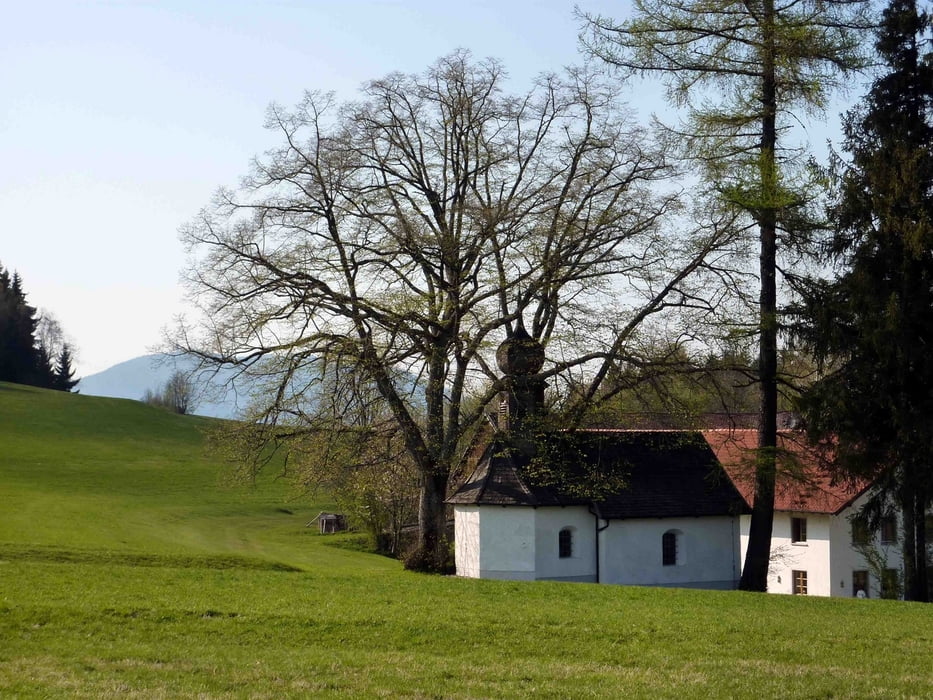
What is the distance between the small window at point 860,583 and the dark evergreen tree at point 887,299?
521 inches

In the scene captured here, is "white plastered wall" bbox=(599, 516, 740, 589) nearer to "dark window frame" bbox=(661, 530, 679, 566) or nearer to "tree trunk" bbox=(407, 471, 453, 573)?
"dark window frame" bbox=(661, 530, 679, 566)

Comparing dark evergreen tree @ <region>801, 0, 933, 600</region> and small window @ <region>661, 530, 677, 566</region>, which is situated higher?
dark evergreen tree @ <region>801, 0, 933, 600</region>

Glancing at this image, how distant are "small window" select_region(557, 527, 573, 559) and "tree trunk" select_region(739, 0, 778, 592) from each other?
6.03 metres

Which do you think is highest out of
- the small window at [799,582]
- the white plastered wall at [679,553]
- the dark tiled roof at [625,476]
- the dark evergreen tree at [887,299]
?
the dark evergreen tree at [887,299]

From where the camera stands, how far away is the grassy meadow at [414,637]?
11.4 metres

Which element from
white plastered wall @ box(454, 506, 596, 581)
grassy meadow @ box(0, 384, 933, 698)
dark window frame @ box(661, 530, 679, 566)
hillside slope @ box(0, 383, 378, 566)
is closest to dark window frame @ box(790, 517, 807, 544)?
dark window frame @ box(661, 530, 679, 566)

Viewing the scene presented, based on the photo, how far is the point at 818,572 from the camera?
1515 inches

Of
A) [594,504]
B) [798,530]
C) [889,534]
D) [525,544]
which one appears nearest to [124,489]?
[525,544]

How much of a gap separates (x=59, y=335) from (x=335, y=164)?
4332 inches

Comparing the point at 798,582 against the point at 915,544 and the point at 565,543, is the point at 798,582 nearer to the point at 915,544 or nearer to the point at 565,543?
the point at 565,543

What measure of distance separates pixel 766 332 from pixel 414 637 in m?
14.7

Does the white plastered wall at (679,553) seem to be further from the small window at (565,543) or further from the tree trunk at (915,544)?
A: the tree trunk at (915,544)

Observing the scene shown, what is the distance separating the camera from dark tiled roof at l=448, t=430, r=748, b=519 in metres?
31.3

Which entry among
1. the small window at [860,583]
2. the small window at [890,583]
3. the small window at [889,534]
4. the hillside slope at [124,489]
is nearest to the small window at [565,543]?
the hillside slope at [124,489]
